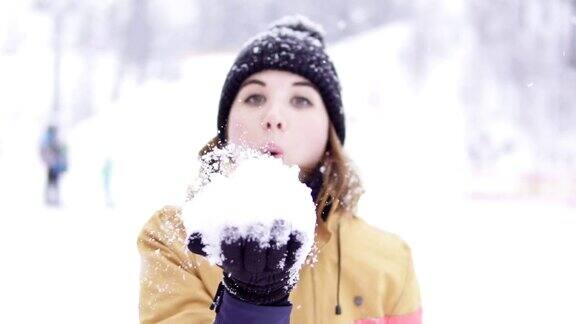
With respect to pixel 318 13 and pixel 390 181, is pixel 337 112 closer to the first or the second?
pixel 390 181

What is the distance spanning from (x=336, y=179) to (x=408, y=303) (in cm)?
37

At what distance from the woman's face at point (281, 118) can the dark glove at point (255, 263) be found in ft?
1.48

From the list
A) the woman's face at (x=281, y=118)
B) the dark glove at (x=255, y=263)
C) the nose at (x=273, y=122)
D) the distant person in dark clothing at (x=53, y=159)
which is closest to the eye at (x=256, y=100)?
the woman's face at (x=281, y=118)

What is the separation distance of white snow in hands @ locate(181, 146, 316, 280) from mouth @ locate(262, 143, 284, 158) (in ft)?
1.07

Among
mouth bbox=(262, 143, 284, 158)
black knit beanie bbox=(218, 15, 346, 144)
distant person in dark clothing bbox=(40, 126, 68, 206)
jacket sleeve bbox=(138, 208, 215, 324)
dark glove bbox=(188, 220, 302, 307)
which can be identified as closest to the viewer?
dark glove bbox=(188, 220, 302, 307)

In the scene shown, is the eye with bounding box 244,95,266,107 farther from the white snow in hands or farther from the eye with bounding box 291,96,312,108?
the white snow in hands

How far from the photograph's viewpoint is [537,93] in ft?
85.6

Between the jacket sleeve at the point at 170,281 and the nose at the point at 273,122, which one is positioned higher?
the nose at the point at 273,122

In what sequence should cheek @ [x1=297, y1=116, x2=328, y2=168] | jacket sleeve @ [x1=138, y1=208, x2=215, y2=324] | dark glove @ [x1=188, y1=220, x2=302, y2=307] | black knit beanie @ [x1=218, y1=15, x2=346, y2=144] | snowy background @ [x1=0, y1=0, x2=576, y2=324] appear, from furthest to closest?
snowy background @ [x1=0, y1=0, x2=576, y2=324]
black knit beanie @ [x1=218, y1=15, x2=346, y2=144]
cheek @ [x1=297, y1=116, x2=328, y2=168]
jacket sleeve @ [x1=138, y1=208, x2=215, y2=324]
dark glove @ [x1=188, y1=220, x2=302, y2=307]

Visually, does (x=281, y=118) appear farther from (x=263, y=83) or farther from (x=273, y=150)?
(x=263, y=83)

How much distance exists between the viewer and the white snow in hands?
3.43 ft

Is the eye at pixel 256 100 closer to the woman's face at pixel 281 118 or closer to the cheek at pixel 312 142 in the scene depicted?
the woman's face at pixel 281 118

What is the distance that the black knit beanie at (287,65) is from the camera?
173 centimetres

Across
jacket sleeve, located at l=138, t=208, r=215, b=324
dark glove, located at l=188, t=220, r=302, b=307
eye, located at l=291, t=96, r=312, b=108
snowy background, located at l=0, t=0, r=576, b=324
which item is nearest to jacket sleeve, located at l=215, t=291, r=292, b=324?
dark glove, located at l=188, t=220, r=302, b=307
